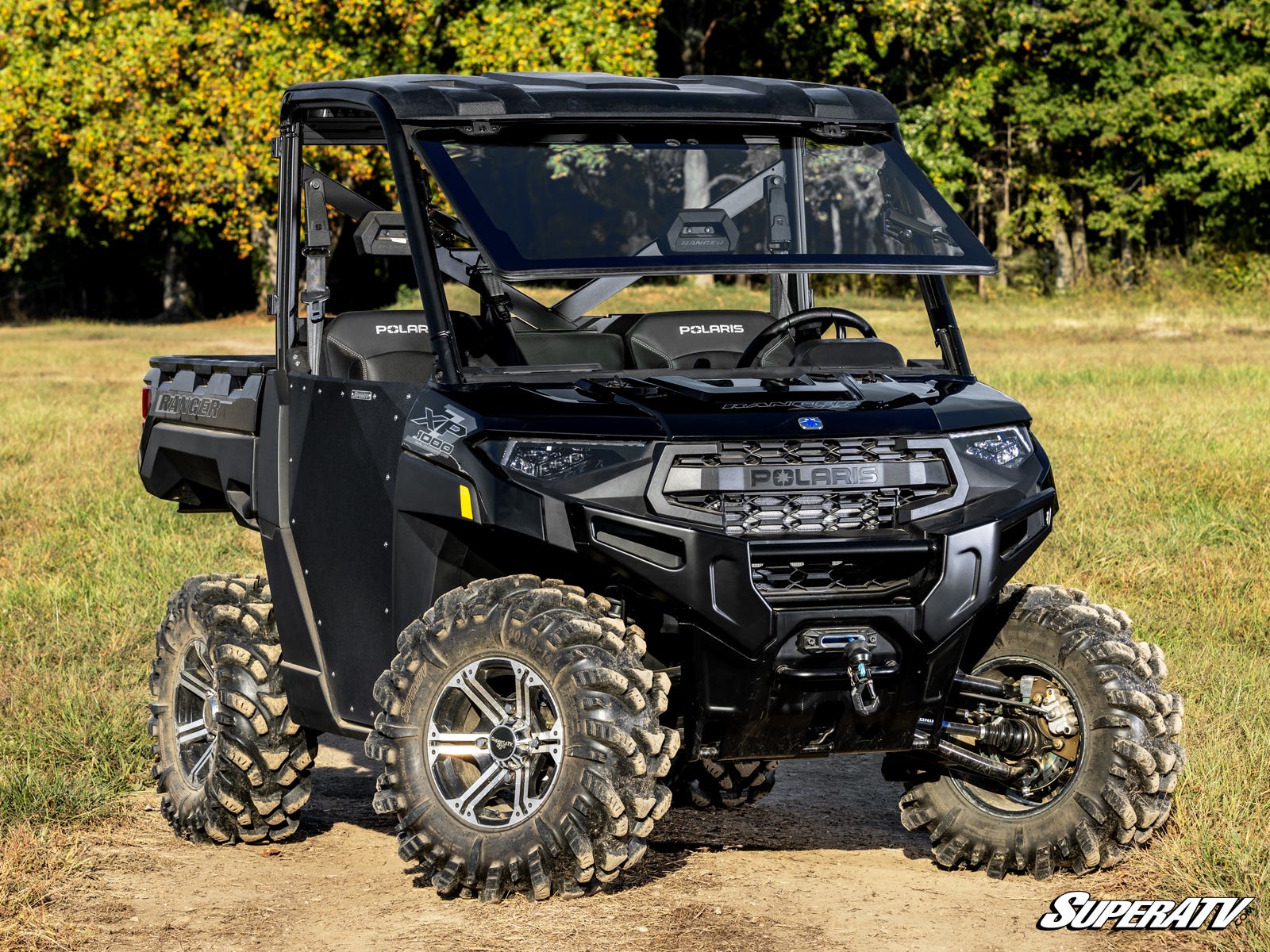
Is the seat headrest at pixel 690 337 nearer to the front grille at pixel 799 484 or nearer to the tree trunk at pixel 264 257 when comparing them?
the front grille at pixel 799 484

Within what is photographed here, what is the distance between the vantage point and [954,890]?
18.4ft

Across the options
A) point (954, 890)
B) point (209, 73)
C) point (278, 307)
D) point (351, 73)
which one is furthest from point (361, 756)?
point (209, 73)

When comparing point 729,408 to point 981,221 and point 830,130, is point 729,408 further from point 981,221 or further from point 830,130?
point 981,221

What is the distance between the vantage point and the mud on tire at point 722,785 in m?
6.75

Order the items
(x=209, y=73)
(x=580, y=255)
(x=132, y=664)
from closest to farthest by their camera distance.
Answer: (x=580, y=255) < (x=132, y=664) < (x=209, y=73)

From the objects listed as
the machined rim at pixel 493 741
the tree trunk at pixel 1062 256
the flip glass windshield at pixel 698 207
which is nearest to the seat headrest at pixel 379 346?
the flip glass windshield at pixel 698 207

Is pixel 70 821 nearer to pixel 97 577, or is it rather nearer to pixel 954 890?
pixel 954 890

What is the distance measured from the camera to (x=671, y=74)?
148 ft

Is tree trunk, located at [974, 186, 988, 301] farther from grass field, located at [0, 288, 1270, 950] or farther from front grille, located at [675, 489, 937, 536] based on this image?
front grille, located at [675, 489, 937, 536]

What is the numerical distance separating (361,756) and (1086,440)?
891 cm

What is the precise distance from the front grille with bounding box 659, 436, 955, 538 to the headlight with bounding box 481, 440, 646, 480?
0.41ft

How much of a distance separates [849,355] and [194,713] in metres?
2.66

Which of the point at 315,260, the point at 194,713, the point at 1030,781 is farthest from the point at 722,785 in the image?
the point at 315,260

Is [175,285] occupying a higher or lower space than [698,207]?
lower
